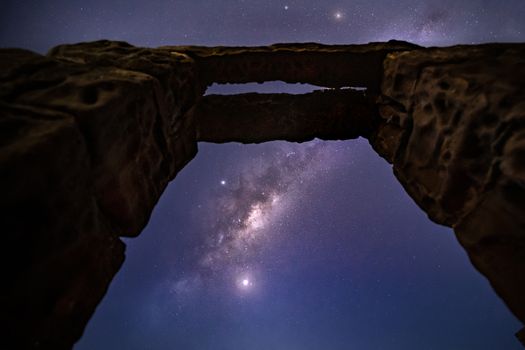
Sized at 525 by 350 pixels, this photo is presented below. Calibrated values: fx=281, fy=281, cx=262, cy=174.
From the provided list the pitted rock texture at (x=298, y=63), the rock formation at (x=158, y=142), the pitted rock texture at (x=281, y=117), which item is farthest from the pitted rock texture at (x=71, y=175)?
the pitted rock texture at (x=281, y=117)

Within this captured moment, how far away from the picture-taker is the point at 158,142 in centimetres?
231

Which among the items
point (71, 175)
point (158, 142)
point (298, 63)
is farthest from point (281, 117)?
point (71, 175)

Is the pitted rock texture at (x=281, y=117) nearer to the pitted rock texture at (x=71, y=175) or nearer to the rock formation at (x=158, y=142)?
the rock formation at (x=158, y=142)

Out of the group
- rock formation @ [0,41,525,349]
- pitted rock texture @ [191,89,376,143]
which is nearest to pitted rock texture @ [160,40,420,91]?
rock formation @ [0,41,525,349]

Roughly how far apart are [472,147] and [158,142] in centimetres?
226

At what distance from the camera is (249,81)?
3.21 m

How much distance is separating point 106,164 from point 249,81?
6.58 ft

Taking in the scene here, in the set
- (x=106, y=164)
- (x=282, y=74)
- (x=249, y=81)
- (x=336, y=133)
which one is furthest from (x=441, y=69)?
(x=106, y=164)

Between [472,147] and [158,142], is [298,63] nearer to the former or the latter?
[158,142]

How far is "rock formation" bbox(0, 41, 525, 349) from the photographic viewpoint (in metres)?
1.21

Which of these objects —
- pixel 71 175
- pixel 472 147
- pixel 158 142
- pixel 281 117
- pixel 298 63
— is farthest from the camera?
pixel 281 117

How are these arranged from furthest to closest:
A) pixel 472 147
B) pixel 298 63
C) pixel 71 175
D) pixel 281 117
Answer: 1. pixel 281 117
2. pixel 298 63
3. pixel 472 147
4. pixel 71 175

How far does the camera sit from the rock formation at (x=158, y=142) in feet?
3.97

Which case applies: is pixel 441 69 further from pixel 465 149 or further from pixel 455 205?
pixel 455 205
